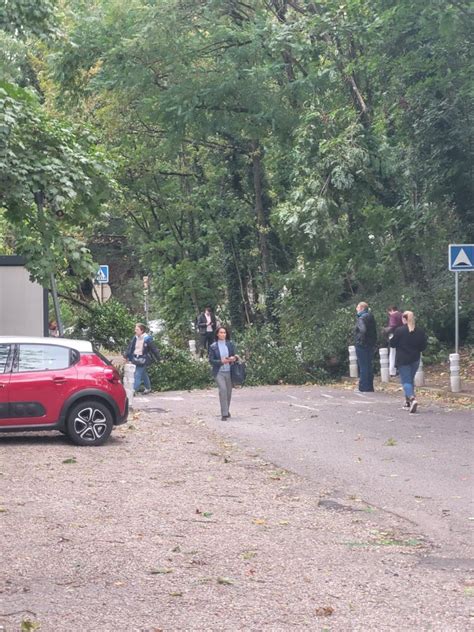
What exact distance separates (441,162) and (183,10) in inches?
304

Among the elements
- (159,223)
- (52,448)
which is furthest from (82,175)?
(159,223)

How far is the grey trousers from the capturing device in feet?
63.6

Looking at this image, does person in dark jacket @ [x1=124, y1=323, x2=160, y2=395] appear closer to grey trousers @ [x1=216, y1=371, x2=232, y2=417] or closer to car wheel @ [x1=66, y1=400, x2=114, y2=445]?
grey trousers @ [x1=216, y1=371, x2=232, y2=417]

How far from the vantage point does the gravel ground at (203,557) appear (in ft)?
22.7

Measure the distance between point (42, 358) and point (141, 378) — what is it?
33.9 ft

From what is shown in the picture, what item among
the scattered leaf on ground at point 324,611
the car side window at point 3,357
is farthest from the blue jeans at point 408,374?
the scattered leaf on ground at point 324,611

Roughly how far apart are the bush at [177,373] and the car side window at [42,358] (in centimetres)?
1165

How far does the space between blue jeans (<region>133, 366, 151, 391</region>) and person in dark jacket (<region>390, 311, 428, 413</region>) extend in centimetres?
706

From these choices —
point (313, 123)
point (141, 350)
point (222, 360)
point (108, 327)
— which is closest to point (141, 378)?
point (141, 350)

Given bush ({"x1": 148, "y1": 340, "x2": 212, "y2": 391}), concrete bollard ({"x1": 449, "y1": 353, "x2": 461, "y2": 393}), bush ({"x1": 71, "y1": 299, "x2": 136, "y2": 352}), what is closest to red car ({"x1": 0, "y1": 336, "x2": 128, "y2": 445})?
concrete bollard ({"x1": 449, "y1": 353, "x2": 461, "y2": 393})

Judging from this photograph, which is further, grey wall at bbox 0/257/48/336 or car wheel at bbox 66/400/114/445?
grey wall at bbox 0/257/48/336

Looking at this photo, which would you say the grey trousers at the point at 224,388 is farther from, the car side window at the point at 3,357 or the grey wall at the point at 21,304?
the car side window at the point at 3,357

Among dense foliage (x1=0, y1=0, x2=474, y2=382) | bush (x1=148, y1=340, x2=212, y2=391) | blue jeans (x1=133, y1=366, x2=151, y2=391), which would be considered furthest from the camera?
bush (x1=148, y1=340, x2=212, y2=391)

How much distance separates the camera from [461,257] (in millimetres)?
23391
